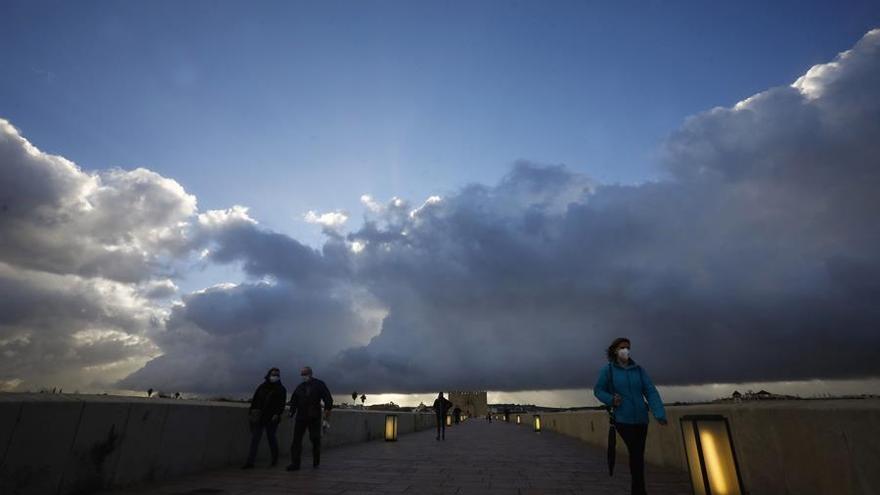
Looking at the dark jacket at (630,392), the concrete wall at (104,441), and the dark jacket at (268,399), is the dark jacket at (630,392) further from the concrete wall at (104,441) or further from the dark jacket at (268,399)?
the dark jacket at (268,399)

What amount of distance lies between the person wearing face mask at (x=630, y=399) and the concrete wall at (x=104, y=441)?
6.49m

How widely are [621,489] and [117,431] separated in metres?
7.30

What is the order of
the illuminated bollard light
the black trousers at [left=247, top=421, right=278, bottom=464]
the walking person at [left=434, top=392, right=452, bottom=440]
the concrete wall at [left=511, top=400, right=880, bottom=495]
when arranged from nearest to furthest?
the concrete wall at [left=511, top=400, right=880, bottom=495], the black trousers at [left=247, top=421, right=278, bottom=464], the illuminated bollard light, the walking person at [left=434, top=392, right=452, bottom=440]

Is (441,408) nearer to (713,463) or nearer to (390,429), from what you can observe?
(390,429)

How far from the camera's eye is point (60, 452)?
17.3ft

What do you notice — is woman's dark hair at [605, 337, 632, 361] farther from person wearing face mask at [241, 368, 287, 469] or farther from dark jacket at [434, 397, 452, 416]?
dark jacket at [434, 397, 452, 416]

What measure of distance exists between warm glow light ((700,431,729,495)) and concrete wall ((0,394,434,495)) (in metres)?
7.59

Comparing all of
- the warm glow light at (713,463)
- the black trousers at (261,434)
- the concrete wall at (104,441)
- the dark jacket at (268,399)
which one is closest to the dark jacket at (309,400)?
the dark jacket at (268,399)

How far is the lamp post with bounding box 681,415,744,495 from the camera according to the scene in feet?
16.1

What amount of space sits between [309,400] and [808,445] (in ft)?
26.6

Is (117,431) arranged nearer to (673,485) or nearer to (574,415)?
(673,485)

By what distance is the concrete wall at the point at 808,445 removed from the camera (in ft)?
13.1

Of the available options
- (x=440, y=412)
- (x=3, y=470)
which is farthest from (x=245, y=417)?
(x=440, y=412)

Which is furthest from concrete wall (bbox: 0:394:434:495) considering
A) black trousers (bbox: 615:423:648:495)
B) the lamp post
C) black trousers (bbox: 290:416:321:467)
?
the lamp post
